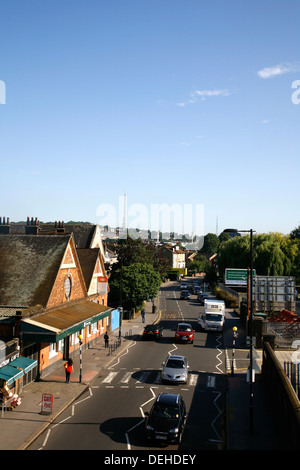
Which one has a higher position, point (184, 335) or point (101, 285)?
point (101, 285)

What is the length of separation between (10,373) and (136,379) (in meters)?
9.06

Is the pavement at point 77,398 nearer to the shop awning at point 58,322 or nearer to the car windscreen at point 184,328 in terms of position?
the shop awning at point 58,322

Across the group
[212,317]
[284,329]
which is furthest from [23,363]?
[212,317]

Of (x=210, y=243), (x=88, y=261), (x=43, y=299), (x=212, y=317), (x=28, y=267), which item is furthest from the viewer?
(x=210, y=243)

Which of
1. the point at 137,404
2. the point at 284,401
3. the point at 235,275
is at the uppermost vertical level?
the point at 235,275

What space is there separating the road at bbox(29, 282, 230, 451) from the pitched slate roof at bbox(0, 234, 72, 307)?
22.5 feet

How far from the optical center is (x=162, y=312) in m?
61.2

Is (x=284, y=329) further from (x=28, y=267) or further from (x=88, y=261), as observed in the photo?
(x=28, y=267)

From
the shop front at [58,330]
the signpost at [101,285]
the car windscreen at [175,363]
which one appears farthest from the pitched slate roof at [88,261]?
the car windscreen at [175,363]

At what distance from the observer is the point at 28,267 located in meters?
29.4

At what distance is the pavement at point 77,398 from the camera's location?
55.9ft

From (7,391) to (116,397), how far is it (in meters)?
5.86

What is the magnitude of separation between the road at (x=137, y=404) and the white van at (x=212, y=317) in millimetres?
6638
